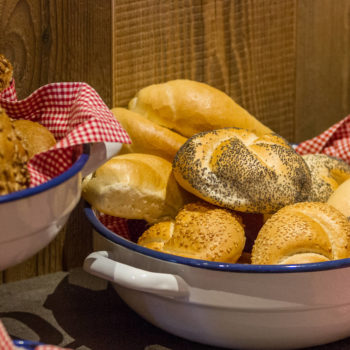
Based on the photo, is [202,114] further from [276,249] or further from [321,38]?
[321,38]

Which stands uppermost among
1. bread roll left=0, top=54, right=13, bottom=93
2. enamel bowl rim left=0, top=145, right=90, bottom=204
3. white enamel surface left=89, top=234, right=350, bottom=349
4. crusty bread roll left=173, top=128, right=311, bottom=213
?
bread roll left=0, top=54, right=13, bottom=93

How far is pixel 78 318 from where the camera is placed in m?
0.78

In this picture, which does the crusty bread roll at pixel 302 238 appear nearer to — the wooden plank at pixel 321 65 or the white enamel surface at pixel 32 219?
the white enamel surface at pixel 32 219

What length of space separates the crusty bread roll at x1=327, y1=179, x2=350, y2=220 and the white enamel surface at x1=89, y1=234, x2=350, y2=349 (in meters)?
0.17

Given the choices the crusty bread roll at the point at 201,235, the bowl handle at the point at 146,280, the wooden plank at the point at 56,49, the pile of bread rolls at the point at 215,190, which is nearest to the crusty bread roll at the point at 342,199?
the pile of bread rolls at the point at 215,190

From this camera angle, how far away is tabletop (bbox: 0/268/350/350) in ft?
2.35

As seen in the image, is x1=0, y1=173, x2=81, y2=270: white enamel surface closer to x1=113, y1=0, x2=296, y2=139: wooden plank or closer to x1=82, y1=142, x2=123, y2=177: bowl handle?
x1=82, y1=142, x2=123, y2=177: bowl handle

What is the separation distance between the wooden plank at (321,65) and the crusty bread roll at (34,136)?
2.13 feet

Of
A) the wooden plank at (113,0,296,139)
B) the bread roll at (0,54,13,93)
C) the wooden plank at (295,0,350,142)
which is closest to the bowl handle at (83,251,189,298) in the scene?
the bread roll at (0,54,13,93)

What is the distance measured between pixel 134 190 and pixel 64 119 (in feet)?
0.48

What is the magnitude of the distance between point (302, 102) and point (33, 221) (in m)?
0.80

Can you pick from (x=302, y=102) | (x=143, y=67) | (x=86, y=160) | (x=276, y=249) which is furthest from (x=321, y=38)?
(x=86, y=160)

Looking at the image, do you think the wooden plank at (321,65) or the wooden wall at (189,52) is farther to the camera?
the wooden plank at (321,65)

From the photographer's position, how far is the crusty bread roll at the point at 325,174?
84 centimetres
